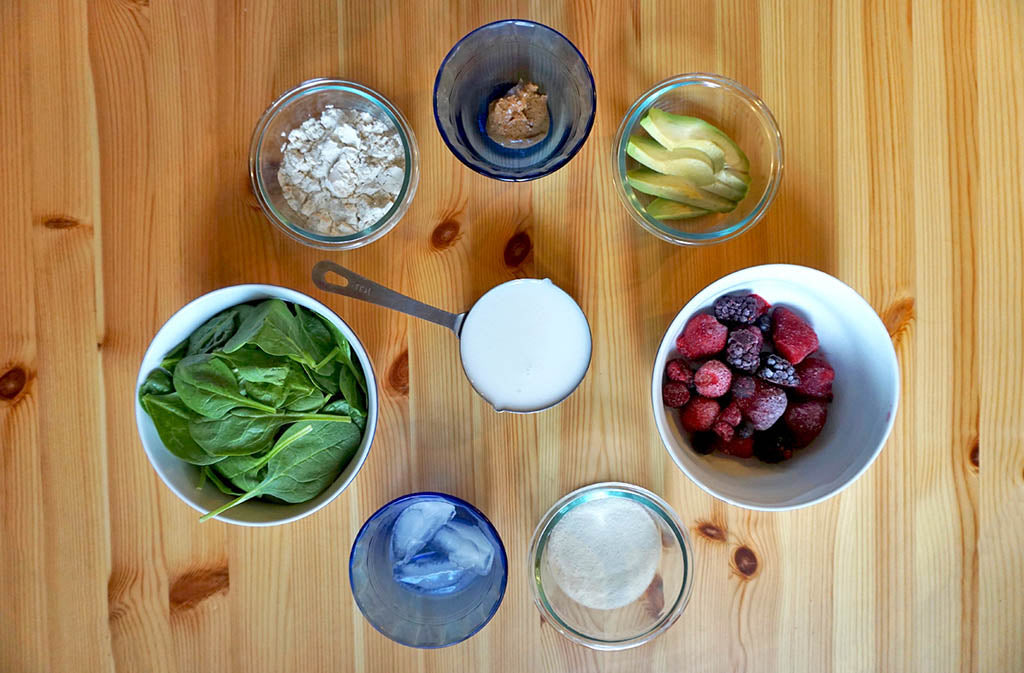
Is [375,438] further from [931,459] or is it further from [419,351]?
[931,459]

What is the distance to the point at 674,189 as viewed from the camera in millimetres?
798

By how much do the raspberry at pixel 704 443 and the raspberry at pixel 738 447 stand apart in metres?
0.01

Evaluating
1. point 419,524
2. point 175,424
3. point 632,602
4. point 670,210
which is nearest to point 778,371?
point 670,210

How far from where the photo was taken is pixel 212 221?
33.6 inches

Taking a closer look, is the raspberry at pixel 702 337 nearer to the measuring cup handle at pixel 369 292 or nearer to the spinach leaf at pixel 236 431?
the measuring cup handle at pixel 369 292

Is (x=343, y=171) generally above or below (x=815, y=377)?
above

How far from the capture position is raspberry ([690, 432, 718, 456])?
792mm

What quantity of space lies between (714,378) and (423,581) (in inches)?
16.9

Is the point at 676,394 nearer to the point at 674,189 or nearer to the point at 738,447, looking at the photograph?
the point at 738,447

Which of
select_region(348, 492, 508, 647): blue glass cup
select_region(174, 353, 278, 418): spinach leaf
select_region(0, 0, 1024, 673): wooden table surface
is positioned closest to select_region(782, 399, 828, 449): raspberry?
select_region(0, 0, 1024, 673): wooden table surface

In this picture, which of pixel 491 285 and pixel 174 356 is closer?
pixel 174 356

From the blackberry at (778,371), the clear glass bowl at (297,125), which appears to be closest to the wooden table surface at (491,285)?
the clear glass bowl at (297,125)

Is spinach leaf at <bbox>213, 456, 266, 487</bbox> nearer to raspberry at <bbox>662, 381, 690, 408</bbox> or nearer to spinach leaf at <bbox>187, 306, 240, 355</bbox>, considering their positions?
spinach leaf at <bbox>187, 306, 240, 355</bbox>

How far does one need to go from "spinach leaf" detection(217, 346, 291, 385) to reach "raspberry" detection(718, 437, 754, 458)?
0.51 meters
